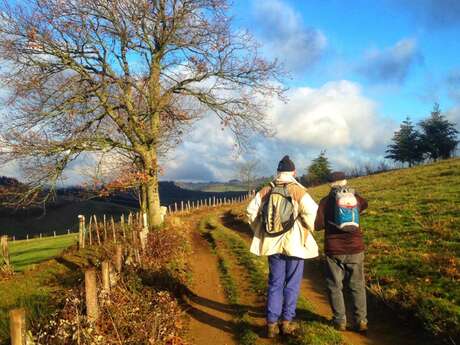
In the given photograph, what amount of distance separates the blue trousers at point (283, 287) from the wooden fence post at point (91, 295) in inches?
111

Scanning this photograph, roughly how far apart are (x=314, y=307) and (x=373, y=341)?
172 centimetres

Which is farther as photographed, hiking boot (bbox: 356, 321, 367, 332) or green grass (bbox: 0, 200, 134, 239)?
green grass (bbox: 0, 200, 134, 239)

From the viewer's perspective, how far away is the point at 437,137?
62.8 meters

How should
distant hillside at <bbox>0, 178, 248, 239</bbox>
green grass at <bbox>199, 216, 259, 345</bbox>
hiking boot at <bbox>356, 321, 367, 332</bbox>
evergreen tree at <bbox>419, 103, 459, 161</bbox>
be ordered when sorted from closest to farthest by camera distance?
green grass at <bbox>199, 216, 259, 345</bbox> → hiking boot at <bbox>356, 321, 367, 332</bbox> → evergreen tree at <bbox>419, 103, 459, 161</bbox> → distant hillside at <bbox>0, 178, 248, 239</bbox>

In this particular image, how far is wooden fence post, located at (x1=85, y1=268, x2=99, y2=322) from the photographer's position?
672cm

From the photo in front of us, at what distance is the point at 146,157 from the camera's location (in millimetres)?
20141

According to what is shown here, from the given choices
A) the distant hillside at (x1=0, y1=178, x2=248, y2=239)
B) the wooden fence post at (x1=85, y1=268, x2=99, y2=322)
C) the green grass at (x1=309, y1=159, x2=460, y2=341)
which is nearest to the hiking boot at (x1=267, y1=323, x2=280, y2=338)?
the green grass at (x1=309, y1=159, x2=460, y2=341)

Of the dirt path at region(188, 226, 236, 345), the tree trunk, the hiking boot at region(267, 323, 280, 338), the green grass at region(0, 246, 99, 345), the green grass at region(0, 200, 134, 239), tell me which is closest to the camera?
the hiking boot at region(267, 323, 280, 338)

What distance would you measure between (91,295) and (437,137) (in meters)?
65.6

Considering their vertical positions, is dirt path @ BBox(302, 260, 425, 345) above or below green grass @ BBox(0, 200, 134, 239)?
above

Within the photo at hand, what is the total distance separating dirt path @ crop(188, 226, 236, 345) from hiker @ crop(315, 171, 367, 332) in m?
1.85

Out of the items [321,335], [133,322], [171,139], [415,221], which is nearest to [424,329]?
[321,335]

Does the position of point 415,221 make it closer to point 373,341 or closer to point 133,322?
point 373,341

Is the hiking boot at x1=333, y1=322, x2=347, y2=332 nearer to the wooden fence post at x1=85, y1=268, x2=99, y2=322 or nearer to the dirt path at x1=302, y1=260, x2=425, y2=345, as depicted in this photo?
the dirt path at x1=302, y1=260, x2=425, y2=345
